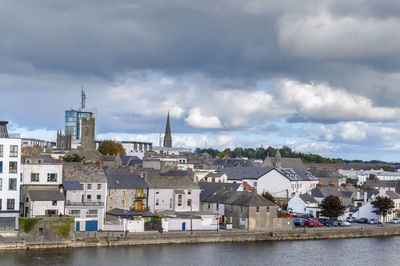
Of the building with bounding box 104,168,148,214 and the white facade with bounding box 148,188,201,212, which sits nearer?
the building with bounding box 104,168,148,214

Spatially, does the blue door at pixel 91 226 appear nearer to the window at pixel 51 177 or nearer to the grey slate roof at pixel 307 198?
the window at pixel 51 177

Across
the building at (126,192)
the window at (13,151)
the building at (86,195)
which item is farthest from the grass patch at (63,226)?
the building at (126,192)

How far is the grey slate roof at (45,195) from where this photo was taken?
62.0 metres

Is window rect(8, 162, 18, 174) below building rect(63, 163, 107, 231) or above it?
above

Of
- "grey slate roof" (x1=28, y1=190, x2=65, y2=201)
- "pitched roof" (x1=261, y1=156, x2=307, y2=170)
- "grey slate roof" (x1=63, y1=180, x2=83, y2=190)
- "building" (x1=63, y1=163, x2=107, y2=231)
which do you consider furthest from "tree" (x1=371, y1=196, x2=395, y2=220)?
"pitched roof" (x1=261, y1=156, x2=307, y2=170)

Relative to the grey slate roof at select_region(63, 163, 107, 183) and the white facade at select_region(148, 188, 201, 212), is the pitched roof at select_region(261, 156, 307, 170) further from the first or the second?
the grey slate roof at select_region(63, 163, 107, 183)

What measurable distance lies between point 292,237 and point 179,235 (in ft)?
52.9

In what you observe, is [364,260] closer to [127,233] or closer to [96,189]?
[127,233]

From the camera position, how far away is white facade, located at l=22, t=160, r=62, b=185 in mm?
65062

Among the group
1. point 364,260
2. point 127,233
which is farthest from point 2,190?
point 364,260

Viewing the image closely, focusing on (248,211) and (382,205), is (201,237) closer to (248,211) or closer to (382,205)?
(248,211)

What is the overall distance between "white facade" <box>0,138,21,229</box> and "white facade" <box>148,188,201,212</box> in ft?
64.7

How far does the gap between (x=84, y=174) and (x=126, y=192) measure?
6734mm

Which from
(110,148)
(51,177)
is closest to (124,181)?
(51,177)
